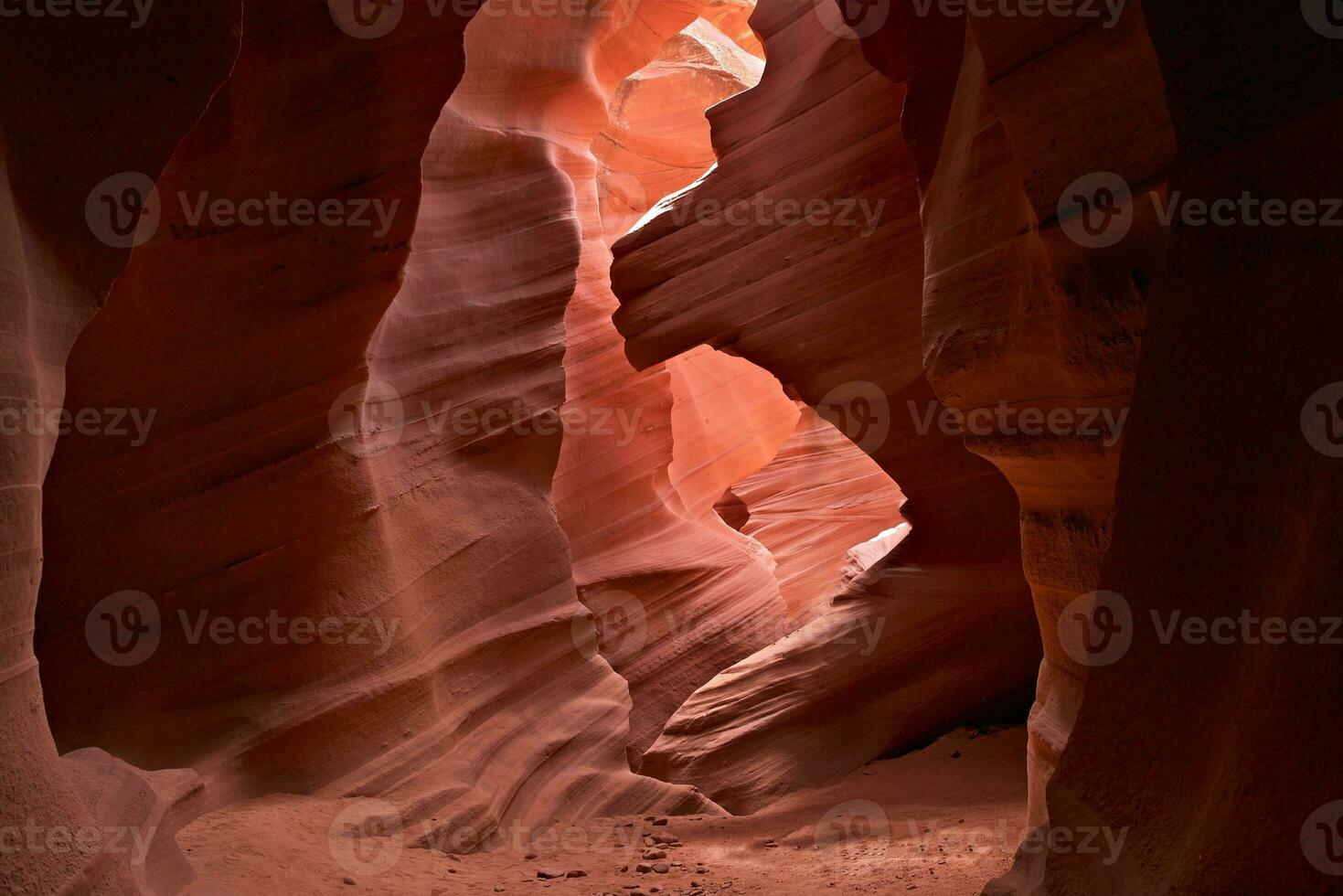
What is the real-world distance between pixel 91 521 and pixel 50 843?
8.13ft

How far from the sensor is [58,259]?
132 inches

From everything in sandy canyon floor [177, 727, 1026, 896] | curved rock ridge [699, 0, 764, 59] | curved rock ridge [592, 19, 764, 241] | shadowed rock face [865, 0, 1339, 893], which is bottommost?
sandy canyon floor [177, 727, 1026, 896]

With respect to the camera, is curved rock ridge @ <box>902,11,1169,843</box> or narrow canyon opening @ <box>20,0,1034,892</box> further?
narrow canyon opening @ <box>20,0,1034,892</box>

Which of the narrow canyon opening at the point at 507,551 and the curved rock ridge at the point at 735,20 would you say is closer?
the narrow canyon opening at the point at 507,551

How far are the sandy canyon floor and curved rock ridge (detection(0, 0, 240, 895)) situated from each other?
70 cm

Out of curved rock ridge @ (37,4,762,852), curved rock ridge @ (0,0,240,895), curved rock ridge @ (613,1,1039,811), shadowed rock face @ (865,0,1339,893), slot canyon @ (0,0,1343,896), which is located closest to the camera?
shadowed rock face @ (865,0,1339,893)

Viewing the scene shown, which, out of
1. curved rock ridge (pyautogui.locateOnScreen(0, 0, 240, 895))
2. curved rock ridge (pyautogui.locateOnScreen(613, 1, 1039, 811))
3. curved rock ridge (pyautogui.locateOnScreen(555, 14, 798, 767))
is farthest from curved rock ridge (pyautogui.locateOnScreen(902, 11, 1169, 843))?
curved rock ridge (pyautogui.locateOnScreen(555, 14, 798, 767))

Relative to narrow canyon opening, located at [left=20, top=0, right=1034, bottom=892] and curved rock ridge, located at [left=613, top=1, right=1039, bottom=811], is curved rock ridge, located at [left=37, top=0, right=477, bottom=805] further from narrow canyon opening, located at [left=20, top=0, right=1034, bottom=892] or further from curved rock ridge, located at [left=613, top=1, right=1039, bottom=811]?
curved rock ridge, located at [left=613, top=1, right=1039, bottom=811]

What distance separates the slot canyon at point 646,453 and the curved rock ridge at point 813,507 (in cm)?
182

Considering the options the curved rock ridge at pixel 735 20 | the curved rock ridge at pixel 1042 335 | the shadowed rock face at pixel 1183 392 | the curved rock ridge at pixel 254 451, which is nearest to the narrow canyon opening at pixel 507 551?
the curved rock ridge at pixel 254 451

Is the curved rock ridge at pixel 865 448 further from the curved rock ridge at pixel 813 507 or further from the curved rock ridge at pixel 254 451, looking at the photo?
the curved rock ridge at pixel 813 507

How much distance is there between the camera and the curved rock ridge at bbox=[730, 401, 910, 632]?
1270 cm

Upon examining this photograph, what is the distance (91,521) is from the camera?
203 inches

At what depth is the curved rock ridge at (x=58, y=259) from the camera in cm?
302
